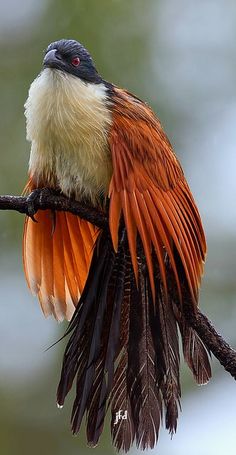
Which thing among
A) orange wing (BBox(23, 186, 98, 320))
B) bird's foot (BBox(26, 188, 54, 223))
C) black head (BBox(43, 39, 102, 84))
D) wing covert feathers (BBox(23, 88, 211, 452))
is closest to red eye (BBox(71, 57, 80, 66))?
black head (BBox(43, 39, 102, 84))

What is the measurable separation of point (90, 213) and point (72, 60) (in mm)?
530

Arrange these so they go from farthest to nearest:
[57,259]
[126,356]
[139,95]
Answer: [139,95], [57,259], [126,356]

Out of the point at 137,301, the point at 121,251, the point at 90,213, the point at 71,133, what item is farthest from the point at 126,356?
the point at 71,133

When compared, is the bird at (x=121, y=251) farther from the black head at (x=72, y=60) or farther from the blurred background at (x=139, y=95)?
the blurred background at (x=139, y=95)

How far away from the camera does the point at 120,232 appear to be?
3535 millimetres

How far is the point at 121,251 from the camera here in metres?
3.56

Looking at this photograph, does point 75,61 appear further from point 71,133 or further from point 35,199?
point 35,199

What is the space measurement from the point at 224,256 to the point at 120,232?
3.52 meters

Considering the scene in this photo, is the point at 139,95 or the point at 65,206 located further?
the point at 139,95

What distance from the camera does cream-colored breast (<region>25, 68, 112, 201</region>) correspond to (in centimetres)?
350

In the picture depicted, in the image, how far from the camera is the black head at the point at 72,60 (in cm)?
357

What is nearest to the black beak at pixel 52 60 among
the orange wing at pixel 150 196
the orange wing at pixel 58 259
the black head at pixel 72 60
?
A: the black head at pixel 72 60

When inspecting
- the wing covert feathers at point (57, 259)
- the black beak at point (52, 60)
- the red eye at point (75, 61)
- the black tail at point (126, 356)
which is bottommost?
the black tail at point (126, 356)

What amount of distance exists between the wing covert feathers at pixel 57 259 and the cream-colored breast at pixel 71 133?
0.31 meters
